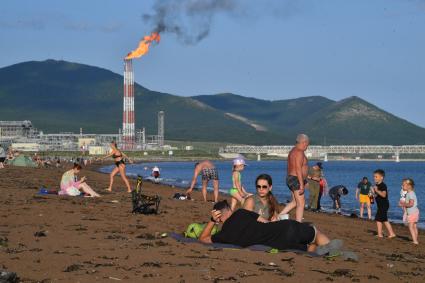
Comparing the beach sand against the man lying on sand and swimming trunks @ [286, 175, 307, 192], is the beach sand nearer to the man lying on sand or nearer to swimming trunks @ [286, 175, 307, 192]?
the man lying on sand

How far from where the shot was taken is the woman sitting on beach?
13922 millimetres

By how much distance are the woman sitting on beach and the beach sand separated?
43.2 inches

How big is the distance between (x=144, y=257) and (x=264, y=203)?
Answer: 263 cm

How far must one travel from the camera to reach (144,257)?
12242mm

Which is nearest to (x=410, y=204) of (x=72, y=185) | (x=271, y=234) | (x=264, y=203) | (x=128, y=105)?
(x=264, y=203)

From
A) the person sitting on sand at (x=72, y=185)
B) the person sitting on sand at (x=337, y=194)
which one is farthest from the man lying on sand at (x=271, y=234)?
the person sitting on sand at (x=337, y=194)

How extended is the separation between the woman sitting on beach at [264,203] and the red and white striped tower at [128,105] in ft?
442

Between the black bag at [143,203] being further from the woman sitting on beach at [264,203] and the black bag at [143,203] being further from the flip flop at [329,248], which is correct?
the flip flop at [329,248]

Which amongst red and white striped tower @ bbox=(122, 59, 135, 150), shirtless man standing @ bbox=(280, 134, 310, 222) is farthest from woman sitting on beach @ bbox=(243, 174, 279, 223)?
red and white striped tower @ bbox=(122, 59, 135, 150)

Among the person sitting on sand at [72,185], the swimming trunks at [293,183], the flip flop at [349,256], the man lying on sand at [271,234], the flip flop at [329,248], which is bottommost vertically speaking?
the flip flop at [349,256]

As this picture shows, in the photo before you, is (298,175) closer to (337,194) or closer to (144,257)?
(144,257)

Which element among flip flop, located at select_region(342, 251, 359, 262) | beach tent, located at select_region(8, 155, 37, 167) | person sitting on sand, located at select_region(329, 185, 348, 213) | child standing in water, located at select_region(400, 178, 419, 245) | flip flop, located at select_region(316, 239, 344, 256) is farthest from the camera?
beach tent, located at select_region(8, 155, 37, 167)

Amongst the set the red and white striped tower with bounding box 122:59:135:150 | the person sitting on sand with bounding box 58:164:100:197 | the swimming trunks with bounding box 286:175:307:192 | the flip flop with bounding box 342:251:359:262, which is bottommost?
the flip flop with bounding box 342:251:359:262

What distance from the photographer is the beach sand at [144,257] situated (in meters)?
10.9
